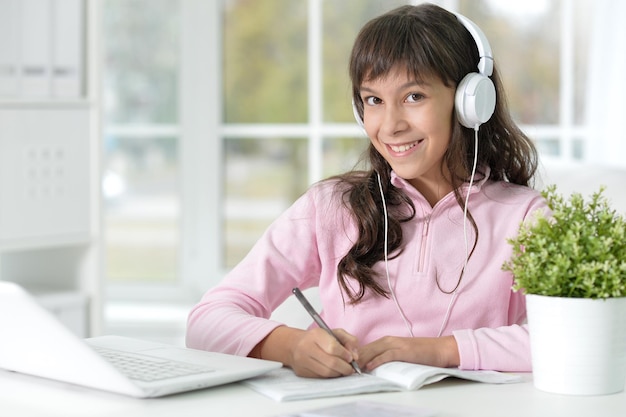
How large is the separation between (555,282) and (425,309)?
475 millimetres

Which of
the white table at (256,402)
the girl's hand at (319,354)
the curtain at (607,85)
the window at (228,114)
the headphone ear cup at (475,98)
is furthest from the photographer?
the window at (228,114)

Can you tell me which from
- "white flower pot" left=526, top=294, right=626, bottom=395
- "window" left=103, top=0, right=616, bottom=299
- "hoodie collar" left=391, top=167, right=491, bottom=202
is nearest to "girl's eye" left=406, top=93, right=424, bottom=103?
"hoodie collar" left=391, top=167, right=491, bottom=202

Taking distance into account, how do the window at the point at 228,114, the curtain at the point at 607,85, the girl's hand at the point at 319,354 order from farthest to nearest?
the window at the point at 228,114, the curtain at the point at 607,85, the girl's hand at the point at 319,354

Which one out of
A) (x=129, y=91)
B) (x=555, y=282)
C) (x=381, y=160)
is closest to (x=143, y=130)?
(x=129, y=91)

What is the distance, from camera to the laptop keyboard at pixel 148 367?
43.0 inches

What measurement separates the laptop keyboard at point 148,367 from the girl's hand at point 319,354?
0.41 feet

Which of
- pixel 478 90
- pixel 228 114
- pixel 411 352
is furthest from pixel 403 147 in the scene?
pixel 228 114

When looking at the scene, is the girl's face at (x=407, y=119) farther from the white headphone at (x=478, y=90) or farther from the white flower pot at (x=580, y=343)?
the white flower pot at (x=580, y=343)

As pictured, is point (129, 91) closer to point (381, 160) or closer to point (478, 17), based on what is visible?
point (478, 17)

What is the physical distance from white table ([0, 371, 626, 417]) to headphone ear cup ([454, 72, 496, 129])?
0.47 meters

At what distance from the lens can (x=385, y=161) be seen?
1658 millimetres

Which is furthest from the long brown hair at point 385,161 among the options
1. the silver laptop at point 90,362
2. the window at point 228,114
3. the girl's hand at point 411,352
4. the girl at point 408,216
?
the window at point 228,114

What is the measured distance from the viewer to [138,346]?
4.18 ft

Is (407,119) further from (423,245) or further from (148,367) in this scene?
(148,367)
